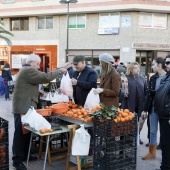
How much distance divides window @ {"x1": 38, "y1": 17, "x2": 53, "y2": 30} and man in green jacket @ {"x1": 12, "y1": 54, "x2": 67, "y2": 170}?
19.5 meters

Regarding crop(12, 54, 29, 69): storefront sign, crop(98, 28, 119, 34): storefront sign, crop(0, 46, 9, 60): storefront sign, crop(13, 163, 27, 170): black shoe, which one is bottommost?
crop(13, 163, 27, 170): black shoe

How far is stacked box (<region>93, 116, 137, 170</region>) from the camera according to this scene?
3840 mm

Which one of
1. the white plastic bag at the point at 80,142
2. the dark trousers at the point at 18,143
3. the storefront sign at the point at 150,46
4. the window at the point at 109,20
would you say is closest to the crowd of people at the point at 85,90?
the dark trousers at the point at 18,143

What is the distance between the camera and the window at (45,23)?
23.4 m

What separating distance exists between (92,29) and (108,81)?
57.1 feet

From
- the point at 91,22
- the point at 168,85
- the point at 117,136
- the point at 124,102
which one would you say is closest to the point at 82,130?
the point at 117,136

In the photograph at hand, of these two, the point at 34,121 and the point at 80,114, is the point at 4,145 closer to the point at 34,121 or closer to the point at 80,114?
the point at 34,121

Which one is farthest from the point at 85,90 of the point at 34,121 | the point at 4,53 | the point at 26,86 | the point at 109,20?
the point at 4,53

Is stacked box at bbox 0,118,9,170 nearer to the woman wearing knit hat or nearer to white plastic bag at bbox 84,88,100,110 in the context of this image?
white plastic bag at bbox 84,88,100,110

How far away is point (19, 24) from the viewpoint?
981 inches

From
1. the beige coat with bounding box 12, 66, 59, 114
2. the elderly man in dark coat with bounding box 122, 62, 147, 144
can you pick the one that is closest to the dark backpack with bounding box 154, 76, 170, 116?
the beige coat with bounding box 12, 66, 59, 114

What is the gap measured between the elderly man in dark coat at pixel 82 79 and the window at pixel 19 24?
20.7m

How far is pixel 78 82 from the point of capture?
477cm

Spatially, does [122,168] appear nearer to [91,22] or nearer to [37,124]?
[37,124]
